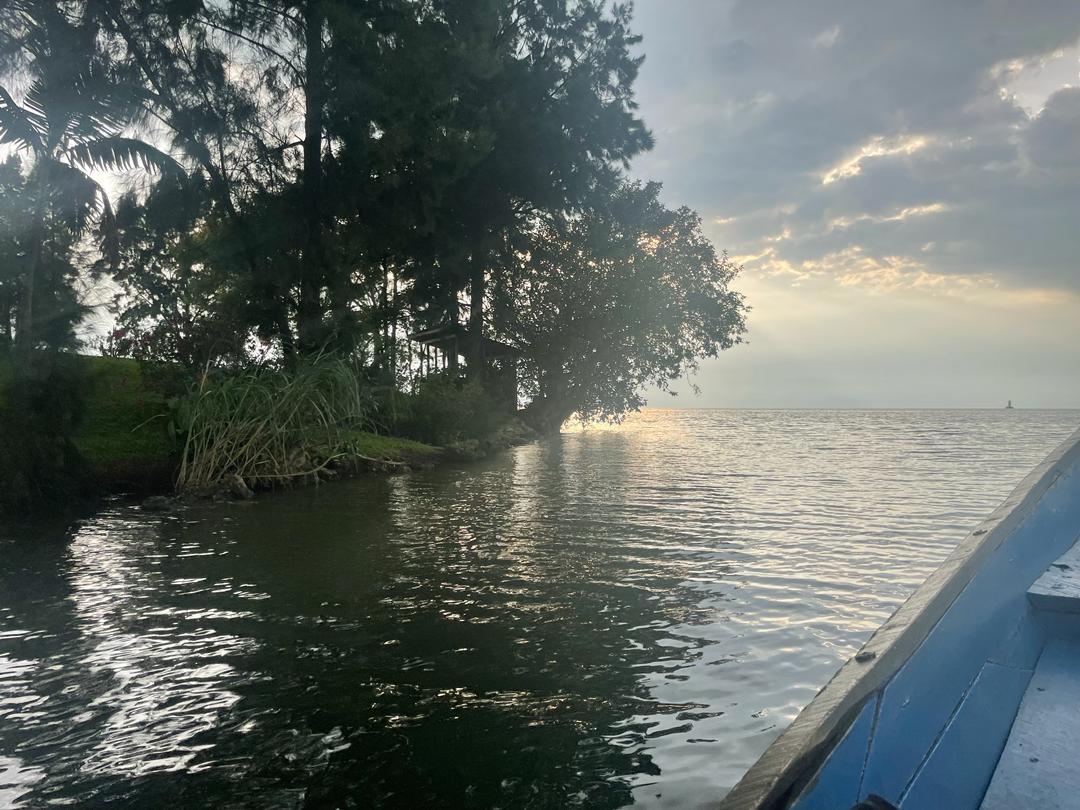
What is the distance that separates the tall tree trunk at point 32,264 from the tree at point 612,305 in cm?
1887

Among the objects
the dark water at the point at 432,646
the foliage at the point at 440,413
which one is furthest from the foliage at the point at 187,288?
the dark water at the point at 432,646

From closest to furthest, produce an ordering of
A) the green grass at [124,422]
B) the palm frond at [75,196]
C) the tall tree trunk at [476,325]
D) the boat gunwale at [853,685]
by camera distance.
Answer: the boat gunwale at [853,685], the palm frond at [75,196], the green grass at [124,422], the tall tree trunk at [476,325]

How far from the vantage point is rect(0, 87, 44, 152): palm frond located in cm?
1231

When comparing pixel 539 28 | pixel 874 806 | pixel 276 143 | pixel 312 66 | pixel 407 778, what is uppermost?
pixel 539 28

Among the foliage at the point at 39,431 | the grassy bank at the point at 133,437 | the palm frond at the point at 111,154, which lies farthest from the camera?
the grassy bank at the point at 133,437

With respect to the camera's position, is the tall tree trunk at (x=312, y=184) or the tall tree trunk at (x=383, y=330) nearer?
the tall tree trunk at (x=383, y=330)

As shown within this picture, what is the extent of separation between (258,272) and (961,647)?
722 inches

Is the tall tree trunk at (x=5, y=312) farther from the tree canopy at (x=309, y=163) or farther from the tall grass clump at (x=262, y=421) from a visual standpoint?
the tall grass clump at (x=262, y=421)

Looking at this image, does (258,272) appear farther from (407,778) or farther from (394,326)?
(407,778)

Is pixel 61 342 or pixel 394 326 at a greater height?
pixel 394 326

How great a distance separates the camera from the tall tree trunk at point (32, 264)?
12.2m

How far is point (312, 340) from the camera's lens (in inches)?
718

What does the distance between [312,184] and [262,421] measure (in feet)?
26.2

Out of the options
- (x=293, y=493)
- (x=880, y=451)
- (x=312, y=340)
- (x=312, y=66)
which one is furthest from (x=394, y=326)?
(x=880, y=451)
